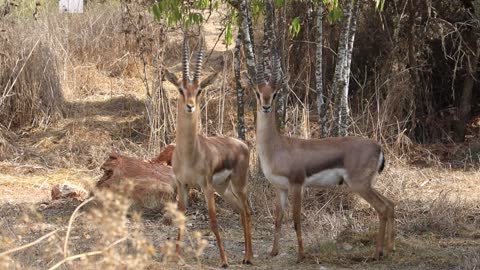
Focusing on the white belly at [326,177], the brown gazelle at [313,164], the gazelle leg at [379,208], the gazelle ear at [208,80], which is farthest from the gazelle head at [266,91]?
the gazelle leg at [379,208]

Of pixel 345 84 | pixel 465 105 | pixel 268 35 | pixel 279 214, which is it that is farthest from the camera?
pixel 465 105

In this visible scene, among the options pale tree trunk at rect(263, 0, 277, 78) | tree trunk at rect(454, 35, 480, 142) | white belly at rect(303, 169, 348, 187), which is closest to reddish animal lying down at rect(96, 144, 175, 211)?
pale tree trunk at rect(263, 0, 277, 78)

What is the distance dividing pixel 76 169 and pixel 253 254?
4.40 meters

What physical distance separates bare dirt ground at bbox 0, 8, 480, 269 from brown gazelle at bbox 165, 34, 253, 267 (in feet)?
1.40

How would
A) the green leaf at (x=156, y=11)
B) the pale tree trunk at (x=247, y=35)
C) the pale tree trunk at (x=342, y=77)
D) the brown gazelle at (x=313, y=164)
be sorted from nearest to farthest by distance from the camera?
1. the brown gazelle at (x=313, y=164)
2. the green leaf at (x=156, y=11)
3. the pale tree trunk at (x=247, y=35)
4. the pale tree trunk at (x=342, y=77)

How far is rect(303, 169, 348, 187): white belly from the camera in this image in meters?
7.81

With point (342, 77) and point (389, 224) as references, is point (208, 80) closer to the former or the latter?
point (389, 224)

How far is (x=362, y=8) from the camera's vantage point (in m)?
13.5

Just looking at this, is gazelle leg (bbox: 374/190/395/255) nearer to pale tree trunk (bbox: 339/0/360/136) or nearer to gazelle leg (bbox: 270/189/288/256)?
gazelle leg (bbox: 270/189/288/256)

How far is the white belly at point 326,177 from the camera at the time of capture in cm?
781

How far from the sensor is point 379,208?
7.86m

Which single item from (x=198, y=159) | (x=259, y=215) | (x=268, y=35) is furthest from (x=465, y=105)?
(x=198, y=159)

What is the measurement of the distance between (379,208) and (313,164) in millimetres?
683

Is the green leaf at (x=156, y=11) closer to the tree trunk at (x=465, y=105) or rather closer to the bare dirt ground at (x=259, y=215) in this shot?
the bare dirt ground at (x=259, y=215)
